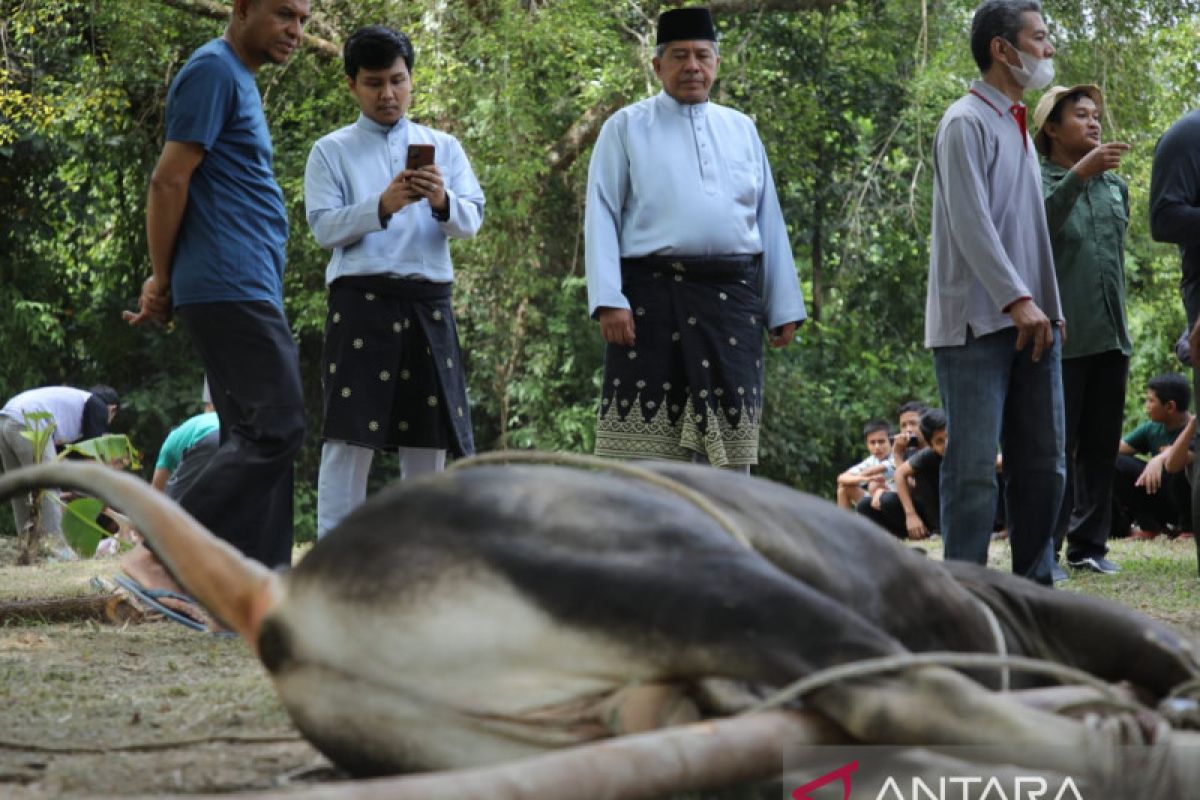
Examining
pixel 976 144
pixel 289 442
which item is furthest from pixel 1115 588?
pixel 289 442

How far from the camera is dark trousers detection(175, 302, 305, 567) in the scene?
4.73m

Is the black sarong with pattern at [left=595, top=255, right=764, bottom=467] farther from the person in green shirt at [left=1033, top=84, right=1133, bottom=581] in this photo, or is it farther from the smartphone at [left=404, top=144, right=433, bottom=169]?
the person in green shirt at [left=1033, top=84, right=1133, bottom=581]

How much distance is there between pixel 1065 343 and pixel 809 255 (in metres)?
11.0

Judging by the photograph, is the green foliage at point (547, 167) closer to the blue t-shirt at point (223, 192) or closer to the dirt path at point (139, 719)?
the blue t-shirt at point (223, 192)

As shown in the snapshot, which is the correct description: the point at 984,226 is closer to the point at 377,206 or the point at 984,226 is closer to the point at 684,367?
the point at 684,367

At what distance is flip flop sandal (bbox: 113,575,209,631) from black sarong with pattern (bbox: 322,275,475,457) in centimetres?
74

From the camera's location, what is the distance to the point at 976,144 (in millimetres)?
5156

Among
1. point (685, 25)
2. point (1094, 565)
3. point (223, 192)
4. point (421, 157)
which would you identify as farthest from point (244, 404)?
point (1094, 565)

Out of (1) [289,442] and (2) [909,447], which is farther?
A: (2) [909,447]

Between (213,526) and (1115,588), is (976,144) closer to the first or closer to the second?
Answer: (1115,588)

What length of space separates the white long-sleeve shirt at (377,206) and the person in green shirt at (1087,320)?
2.49m

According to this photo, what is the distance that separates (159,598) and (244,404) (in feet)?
2.62

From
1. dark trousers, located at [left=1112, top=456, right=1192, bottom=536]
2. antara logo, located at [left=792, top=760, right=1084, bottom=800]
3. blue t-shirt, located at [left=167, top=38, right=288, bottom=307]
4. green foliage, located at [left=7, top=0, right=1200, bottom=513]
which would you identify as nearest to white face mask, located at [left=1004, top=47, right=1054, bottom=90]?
blue t-shirt, located at [left=167, top=38, right=288, bottom=307]

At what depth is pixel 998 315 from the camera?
505 centimetres
